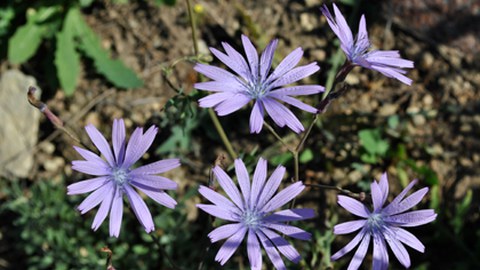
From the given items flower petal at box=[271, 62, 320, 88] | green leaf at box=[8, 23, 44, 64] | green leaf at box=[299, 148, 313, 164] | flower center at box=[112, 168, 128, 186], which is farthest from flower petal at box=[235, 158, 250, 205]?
green leaf at box=[8, 23, 44, 64]

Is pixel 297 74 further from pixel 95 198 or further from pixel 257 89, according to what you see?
pixel 95 198

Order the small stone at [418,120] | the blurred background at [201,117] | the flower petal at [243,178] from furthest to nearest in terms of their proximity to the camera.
A: the small stone at [418,120], the blurred background at [201,117], the flower petal at [243,178]

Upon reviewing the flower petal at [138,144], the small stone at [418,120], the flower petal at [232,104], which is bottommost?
the flower petal at [138,144]

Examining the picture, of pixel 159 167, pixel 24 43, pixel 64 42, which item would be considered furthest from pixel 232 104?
pixel 24 43

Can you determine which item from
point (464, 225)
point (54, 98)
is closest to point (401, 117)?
point (464, 225)

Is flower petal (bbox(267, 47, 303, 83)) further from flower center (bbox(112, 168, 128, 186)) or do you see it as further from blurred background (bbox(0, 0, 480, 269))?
blurred background (bbox(0, 0, 480, 269))

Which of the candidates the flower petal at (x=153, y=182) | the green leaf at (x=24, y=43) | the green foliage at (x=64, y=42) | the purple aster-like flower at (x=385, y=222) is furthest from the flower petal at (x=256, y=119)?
the green leaf at (x=24, y=43)

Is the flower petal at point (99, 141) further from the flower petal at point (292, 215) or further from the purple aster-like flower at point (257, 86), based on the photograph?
the flower petal at point (292, 215)

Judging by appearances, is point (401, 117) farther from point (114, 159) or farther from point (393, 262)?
point (114, 159)
